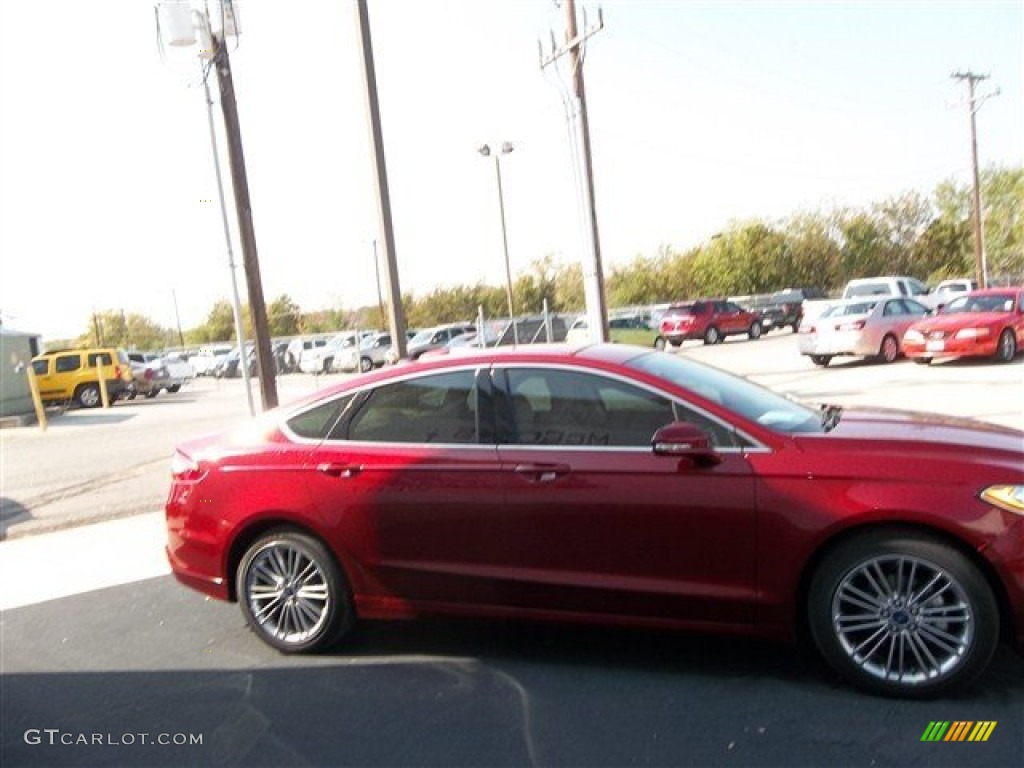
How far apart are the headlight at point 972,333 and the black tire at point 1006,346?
1.33 feet

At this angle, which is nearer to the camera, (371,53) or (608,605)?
(608,605)

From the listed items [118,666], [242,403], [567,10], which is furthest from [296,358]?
[118,666]

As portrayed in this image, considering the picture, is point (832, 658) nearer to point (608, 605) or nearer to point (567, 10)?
point (608, 605)

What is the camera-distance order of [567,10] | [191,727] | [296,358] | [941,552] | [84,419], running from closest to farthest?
[941,552], [191,727], [567,10], [84,419], [296,358]

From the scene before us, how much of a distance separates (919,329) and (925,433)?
14.8 m

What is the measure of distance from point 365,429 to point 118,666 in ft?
6.17

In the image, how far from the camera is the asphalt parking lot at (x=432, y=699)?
347 cm

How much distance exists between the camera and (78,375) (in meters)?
29.0

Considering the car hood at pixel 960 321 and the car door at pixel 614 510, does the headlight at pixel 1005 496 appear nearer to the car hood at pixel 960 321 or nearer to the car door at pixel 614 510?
the car door at pixel 614 510

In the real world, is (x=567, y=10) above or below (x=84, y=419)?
above

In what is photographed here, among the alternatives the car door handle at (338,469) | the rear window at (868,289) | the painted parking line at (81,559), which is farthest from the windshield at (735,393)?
the rear window at (868,289)

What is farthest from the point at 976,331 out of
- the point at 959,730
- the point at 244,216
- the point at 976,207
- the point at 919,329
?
the point at 976,207

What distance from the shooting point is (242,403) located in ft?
84.7

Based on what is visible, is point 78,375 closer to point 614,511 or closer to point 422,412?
point 422,412
